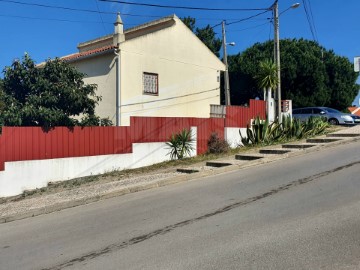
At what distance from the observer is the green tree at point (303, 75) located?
35.9m

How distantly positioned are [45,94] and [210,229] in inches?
372

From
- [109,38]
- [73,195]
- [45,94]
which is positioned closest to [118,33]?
[109,38]

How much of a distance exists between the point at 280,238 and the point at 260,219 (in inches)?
41.6

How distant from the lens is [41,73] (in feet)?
46.6

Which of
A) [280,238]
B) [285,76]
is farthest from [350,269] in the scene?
[285,76]

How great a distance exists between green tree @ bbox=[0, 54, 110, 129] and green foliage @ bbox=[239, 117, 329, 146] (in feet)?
25.0

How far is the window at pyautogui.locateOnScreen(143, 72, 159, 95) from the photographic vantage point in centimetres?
1927

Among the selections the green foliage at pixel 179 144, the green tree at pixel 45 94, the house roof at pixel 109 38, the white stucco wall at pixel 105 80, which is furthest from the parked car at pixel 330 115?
the green tree at pixel 45 94

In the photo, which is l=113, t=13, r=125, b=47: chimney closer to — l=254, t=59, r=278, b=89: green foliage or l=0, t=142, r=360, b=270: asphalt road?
l=254, t=59, r=278, b=89: green foliage

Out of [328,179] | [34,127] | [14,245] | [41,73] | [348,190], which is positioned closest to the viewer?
[14,245]

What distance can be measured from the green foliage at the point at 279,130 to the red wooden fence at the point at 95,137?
3.22ft

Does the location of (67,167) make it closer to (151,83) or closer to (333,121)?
(151,83)

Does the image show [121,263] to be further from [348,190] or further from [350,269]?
[348,190]

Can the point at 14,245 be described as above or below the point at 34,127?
below
